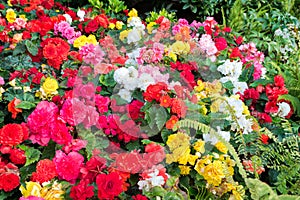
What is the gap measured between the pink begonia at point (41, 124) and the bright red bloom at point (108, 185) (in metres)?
0.41

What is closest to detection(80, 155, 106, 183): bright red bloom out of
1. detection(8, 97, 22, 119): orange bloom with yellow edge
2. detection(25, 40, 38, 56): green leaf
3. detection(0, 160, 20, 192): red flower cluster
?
detection(0, 160, 20, 192): red flower cluster

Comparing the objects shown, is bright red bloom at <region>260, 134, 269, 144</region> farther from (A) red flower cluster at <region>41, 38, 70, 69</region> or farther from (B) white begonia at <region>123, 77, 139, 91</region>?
(A) red flower cluster at <region>41, 38, 70, 69</region>

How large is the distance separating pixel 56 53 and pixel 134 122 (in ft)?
2.94

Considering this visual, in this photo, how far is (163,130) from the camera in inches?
102

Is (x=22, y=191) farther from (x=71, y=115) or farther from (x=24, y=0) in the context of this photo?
(x=24, y=0)

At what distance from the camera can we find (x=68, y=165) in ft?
7.69

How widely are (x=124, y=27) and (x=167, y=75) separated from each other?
46.0 inches

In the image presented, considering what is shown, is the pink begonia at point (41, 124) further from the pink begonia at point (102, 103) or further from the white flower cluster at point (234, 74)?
the white flower cluster at point (234, 74)

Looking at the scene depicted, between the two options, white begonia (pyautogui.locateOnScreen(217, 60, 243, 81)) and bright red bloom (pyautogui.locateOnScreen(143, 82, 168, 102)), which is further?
white begonia (pyautogui.locateOnScreen(217, 60, 243, 81))

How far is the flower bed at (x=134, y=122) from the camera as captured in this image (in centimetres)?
237

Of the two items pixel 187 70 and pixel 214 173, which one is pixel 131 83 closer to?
pixel 187 70

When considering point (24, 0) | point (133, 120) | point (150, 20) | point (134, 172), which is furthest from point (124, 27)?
point (134, 172)

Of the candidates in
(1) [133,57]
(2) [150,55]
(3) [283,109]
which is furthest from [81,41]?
(3) [283,109]

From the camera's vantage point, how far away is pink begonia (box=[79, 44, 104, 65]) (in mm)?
3164
